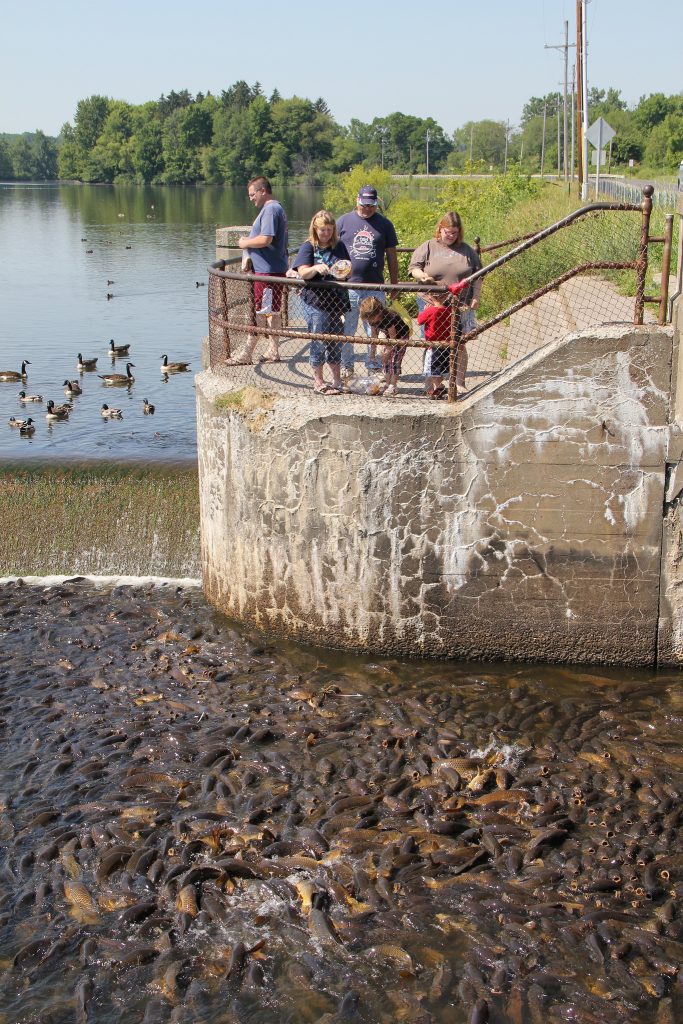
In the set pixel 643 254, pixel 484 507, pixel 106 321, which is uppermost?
pixel 643 254

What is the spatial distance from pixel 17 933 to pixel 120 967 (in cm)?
88

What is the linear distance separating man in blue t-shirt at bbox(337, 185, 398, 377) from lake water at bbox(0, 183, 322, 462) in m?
5.85

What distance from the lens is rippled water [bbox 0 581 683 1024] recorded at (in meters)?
7.40

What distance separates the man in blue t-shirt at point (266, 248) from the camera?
42.7 feet

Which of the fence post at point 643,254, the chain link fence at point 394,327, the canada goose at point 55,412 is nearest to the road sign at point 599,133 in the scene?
the chain link fence at point 394,327

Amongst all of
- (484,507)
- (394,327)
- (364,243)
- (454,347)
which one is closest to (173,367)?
(364,243)

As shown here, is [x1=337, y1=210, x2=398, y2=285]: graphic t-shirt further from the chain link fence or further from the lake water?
the lake water

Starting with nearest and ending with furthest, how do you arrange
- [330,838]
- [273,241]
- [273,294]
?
1. [330,838]
2. [273,241]
3. [273,294]

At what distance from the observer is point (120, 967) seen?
755 cm

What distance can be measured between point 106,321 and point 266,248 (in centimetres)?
2448

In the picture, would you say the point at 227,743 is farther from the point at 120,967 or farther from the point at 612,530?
the point at 612,530

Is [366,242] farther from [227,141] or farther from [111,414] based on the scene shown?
[227,141]

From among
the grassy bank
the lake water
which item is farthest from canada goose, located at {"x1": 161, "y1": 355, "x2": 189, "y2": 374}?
the grassy bank

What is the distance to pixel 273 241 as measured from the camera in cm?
1312
